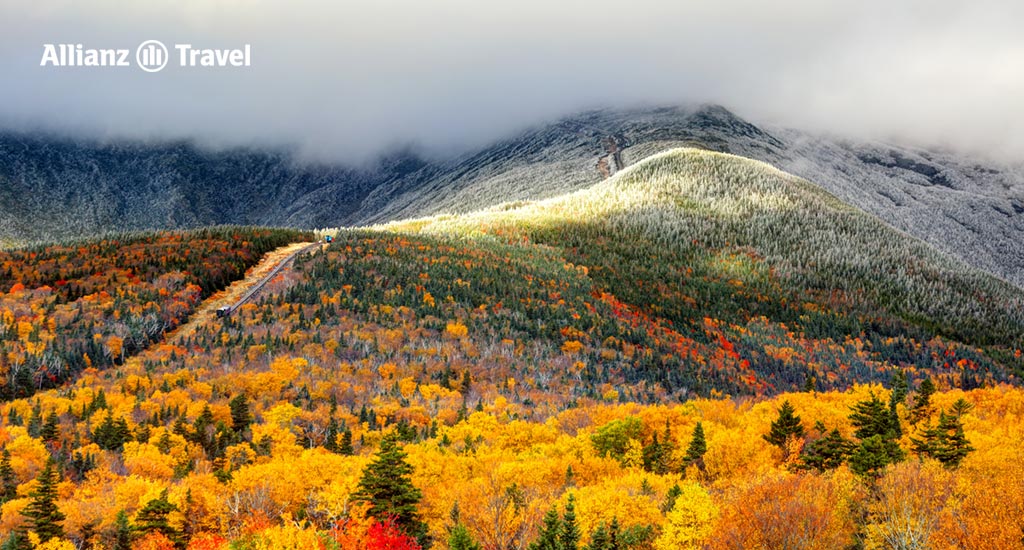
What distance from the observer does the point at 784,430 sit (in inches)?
3179

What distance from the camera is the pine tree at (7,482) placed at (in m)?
63.4

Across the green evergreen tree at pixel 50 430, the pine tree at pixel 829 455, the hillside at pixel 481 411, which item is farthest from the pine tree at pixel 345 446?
the pine tree at pixel 829 455

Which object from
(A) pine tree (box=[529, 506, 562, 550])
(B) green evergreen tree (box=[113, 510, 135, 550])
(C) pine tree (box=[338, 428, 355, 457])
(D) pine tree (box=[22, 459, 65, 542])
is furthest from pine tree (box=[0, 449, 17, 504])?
(A) pine tree (box=[529, 506, 562, 550])

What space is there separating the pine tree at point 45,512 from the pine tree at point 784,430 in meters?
71.9

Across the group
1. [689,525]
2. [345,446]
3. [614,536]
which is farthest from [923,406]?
[345,446]

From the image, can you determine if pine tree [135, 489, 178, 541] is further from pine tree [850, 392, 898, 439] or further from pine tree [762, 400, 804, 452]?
pine tree [850, 392, 898, 439]

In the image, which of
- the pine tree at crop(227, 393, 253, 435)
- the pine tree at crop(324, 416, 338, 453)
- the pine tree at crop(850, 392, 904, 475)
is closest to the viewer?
the pine tree at crop(850, 392, 904, 475)

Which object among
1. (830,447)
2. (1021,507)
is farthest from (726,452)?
(1021,507)

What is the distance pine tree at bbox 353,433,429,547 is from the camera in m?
58.5

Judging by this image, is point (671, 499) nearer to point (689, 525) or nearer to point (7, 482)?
point (689, 525)

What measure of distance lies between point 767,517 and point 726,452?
25.2 meters

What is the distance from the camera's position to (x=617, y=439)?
78.4m

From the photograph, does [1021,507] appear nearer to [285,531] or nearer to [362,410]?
[285,531]

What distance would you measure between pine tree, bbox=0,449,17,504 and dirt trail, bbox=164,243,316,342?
34900mm
